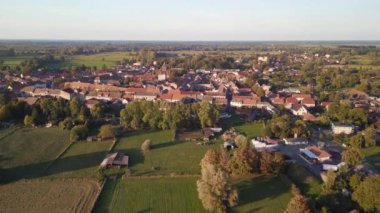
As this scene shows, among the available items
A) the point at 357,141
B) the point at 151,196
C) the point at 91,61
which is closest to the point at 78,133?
the point at 151,196

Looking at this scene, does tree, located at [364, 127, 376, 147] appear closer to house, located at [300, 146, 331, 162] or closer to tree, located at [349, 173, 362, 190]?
house, located at [300, 146, 331, 162]

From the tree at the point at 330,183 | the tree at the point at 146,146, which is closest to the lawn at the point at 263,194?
the tree at the point at 330,183

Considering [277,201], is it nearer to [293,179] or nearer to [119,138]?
[293,179]

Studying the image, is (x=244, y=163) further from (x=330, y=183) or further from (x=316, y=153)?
(x=316, y=153)

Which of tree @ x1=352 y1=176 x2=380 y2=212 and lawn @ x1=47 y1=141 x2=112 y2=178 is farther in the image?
lawn @ x1=47 y1=141 x2=112 y2=178

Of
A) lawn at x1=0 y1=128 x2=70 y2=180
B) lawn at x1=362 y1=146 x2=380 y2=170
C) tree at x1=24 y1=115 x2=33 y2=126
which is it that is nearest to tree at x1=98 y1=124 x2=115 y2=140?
lawn at x1=0 y1=128 x2=70 y2=180

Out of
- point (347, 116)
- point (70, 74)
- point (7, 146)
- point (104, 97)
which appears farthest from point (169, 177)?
point (70, 74)
